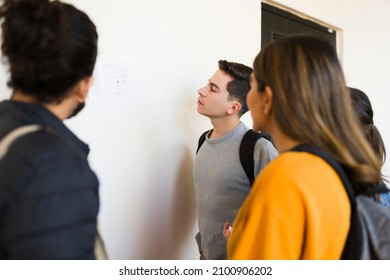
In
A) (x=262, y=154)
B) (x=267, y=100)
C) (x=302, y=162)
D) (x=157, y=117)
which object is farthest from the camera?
(x=157, y=117)

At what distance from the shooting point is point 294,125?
27.8 inches

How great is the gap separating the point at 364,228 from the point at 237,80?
0.91 m

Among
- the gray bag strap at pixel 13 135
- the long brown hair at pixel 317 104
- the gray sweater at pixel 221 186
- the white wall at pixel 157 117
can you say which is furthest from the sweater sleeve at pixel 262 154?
the gray bag strap at pixel 13 135

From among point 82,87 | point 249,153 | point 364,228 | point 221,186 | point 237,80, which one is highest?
point 82,87

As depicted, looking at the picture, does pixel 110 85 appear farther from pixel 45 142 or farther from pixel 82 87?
pixel 45 142

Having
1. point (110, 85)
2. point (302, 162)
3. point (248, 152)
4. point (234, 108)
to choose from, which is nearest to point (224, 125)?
point (234, 108)

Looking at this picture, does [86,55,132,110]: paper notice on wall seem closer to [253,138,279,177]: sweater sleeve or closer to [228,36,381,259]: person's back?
[253,138,279,177]: sweater sleeve

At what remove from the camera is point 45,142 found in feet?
1.82

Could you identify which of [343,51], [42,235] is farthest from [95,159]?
[343,51]

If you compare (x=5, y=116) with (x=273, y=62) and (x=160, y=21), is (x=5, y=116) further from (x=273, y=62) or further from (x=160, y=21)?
(x=160, y=21)

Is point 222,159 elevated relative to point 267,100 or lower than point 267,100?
lower

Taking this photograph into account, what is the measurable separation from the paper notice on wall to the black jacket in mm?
666

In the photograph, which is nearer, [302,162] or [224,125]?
[302,162]

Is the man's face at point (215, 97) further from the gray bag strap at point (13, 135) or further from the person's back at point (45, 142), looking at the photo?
the gray bag strap at point (13, 135)
